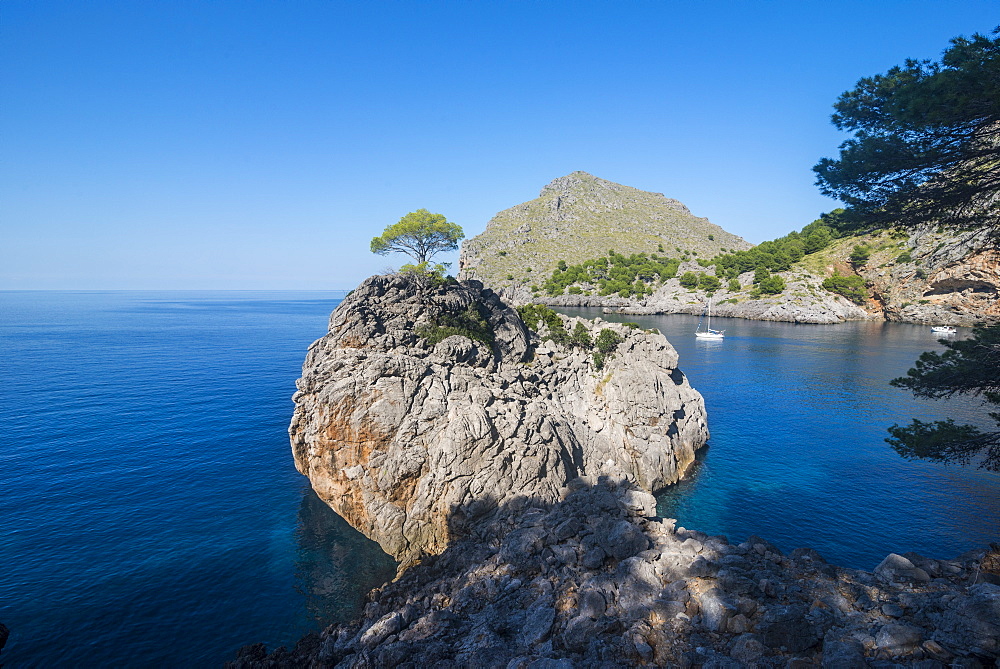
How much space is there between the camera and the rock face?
30.5 metres

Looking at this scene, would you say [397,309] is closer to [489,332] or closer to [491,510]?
[489,332]

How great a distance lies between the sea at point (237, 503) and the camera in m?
24.8

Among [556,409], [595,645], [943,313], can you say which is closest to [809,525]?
[556,409]

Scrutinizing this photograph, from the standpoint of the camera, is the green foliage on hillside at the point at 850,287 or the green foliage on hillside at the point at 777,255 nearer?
the green foliage on hillside at the point at 850,287

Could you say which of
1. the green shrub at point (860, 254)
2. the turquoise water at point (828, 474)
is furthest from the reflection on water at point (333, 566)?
the green shrub at point (860, 254)

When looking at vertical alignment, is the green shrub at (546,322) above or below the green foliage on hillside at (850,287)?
below

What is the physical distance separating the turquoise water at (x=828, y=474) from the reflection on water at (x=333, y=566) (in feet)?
76.6

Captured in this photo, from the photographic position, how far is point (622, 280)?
179125 millimetres

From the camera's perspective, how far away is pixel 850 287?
13988 cm

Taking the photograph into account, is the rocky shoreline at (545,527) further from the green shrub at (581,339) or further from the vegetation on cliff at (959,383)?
the vegetation on cliff at (959,383)

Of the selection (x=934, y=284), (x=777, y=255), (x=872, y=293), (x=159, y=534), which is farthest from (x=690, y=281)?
(x=159, y=534)

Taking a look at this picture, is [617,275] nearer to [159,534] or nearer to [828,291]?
[828,291]

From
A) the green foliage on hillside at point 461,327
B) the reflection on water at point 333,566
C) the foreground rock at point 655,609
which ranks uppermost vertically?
the green foliage on hillside at point 461,327

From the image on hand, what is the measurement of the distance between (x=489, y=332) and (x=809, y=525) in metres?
30.7
